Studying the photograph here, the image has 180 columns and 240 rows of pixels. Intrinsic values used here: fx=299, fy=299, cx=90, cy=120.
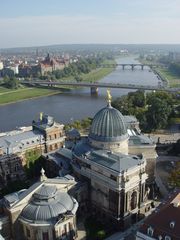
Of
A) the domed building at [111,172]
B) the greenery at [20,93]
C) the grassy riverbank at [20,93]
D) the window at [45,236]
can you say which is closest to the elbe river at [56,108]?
the grassy riverbank at [20,93]

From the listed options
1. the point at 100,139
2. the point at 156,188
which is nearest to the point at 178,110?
the point at 156,188

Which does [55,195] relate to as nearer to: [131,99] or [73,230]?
[73,230]

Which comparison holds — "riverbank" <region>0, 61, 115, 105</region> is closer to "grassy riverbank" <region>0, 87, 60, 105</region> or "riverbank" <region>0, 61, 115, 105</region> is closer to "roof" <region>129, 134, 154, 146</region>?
"grassy riverbank" <region>0, 87, 60, 105</region>

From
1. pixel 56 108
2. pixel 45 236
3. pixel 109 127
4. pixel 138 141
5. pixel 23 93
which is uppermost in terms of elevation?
pixel 109 127

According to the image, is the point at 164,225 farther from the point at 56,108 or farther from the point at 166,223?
the point at 56,108

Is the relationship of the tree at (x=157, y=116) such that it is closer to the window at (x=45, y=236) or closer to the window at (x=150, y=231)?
the window at (x=150, y=231)

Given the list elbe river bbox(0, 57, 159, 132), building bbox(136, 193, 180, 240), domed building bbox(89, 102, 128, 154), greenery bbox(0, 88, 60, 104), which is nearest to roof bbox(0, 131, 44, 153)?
domed building bbox(89, 102, 128, 154)

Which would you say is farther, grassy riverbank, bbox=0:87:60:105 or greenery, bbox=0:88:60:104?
greenery, bbox=0:88:60:104

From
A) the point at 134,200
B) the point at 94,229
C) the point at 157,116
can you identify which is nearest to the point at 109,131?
the point at 134,200
